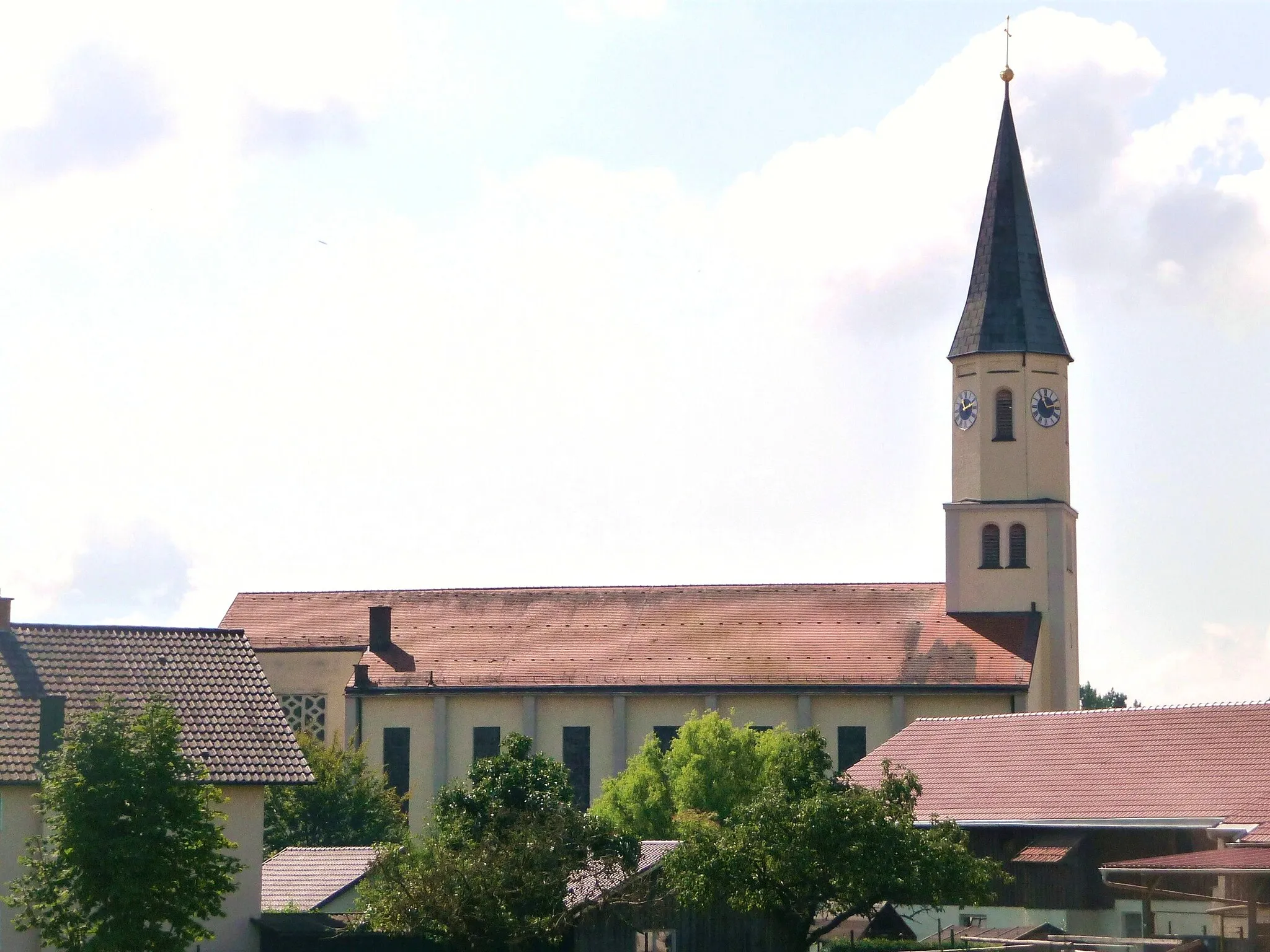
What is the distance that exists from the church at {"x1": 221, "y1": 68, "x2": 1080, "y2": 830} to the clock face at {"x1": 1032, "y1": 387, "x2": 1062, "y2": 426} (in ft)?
0.17

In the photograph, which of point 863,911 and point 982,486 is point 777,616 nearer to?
point 982,486

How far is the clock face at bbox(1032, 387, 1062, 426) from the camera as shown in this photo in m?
63.1

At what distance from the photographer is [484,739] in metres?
62.9

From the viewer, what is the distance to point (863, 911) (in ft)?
105

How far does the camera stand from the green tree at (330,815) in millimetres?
52500

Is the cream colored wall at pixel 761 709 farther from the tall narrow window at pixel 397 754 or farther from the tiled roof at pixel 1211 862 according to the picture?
the tiled roof at pixel 1211 862

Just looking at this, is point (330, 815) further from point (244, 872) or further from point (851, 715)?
point (244, 872)

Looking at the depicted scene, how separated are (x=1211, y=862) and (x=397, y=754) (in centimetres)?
3365

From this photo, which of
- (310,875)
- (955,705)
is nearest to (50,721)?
(310,875)

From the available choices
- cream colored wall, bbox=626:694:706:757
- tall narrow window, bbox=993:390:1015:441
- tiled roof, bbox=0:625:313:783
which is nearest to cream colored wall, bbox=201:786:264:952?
tiled roof, bbox=0:625:313:783

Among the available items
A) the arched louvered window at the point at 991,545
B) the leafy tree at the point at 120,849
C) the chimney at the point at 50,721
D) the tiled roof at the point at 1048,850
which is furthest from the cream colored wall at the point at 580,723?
the leafy tree at the point at 120,849

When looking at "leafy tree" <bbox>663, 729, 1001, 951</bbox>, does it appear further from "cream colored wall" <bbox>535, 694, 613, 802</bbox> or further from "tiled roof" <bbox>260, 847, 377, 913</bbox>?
"cream colored wall" <bbox>535, 694, 613, 802</bbox>

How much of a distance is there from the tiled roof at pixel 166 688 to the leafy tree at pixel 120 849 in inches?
102

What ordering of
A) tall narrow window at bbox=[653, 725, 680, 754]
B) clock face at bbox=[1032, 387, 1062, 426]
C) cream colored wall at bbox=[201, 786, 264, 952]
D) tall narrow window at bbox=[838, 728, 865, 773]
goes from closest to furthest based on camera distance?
cream colored wall at bbox=[201, 786, 264, 952] → tall narrow window at bbox=[838, 728, 865, 773] → tall narrow window at bbox=[653, 725, 680, 754] → clock face at bbox=[1032, 387, 1062, 426]
